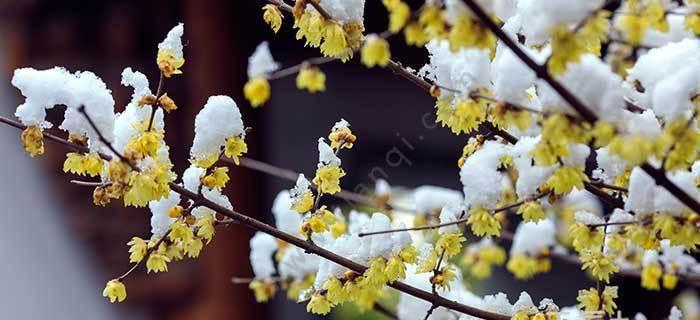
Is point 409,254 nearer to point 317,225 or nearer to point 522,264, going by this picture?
point 317,225

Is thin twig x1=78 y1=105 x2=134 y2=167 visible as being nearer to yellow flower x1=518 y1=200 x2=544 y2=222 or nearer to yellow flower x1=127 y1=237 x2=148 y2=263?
yellow flower x1=127 y1=237 x2=148 y2=263

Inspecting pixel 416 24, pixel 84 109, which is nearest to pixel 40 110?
pixel 84 109

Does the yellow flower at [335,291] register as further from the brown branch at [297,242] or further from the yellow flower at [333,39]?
the yellow flower at [333,39]

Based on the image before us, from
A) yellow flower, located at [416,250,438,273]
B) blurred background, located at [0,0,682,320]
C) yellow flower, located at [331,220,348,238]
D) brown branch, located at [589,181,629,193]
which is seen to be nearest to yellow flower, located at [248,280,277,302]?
yellow flower, located at [331,220,348,238]

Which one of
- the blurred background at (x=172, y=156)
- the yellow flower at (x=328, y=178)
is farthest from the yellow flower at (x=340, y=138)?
the blurred background at (x=172, y=156)

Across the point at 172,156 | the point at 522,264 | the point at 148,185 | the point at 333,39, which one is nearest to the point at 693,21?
the point at 333,39
